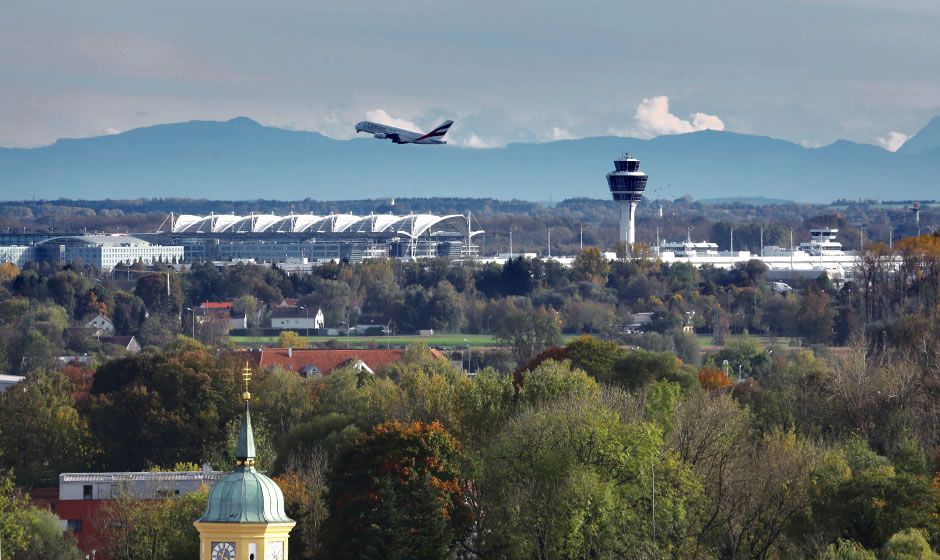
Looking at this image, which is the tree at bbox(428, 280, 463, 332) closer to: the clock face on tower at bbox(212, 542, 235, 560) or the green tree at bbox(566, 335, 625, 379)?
the green tree at bbox(566, 335, 625, 379)

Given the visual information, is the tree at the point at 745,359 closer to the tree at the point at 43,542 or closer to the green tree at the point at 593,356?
the green tree at the point at 593,356

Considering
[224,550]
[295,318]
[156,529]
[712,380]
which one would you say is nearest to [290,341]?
[295,318]

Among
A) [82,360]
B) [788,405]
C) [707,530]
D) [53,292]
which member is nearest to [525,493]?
[707,530]

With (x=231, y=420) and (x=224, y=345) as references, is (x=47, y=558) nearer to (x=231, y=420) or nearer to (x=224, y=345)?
(x=231, y=420)

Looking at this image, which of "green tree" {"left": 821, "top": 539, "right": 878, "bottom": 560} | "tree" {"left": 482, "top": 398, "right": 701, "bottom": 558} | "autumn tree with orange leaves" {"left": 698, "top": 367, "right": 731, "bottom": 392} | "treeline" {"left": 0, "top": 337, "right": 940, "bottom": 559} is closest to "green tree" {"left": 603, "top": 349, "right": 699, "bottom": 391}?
"treeline" {"left": 0, "top": 337, "right": 940, "bottom": 559}

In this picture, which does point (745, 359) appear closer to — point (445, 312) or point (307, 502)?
point (445, 312)

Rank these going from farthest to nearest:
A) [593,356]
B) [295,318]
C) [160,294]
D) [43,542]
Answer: [160,294]
[295,318]
[593,356]
[43,542]
